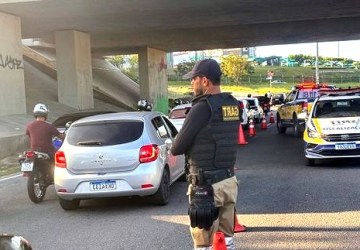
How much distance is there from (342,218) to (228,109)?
3960 millimetres

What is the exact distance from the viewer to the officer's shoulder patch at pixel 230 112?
3996mm

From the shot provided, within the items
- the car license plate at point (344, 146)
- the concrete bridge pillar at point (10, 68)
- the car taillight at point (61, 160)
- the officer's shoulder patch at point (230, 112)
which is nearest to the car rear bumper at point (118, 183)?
the car taillight at point (61, 160)

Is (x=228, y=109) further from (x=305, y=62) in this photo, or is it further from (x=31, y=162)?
(x=305, y=62)

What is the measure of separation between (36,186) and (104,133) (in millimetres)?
1918

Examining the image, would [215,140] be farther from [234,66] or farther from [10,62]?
[234,66]

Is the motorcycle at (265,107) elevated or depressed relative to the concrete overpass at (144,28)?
depressed

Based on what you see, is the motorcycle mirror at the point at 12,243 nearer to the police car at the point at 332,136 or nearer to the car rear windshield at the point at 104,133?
the car rear windshield at the point at 104,133

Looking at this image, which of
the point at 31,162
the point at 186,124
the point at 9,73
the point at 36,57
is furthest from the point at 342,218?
the point at 36,57

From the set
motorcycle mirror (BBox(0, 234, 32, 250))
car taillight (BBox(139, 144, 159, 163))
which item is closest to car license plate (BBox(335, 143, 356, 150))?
car taillight (BBox(139, 144, 159, 163))

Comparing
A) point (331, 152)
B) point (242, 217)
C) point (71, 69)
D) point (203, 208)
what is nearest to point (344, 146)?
point (331, 152)

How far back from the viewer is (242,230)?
268 inches

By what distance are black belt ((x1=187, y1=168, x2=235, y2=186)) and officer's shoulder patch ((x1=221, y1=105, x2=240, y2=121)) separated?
0.39 meters

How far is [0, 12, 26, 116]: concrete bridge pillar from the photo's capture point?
2208 cm

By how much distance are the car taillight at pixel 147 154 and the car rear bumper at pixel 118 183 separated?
3.3 inches
